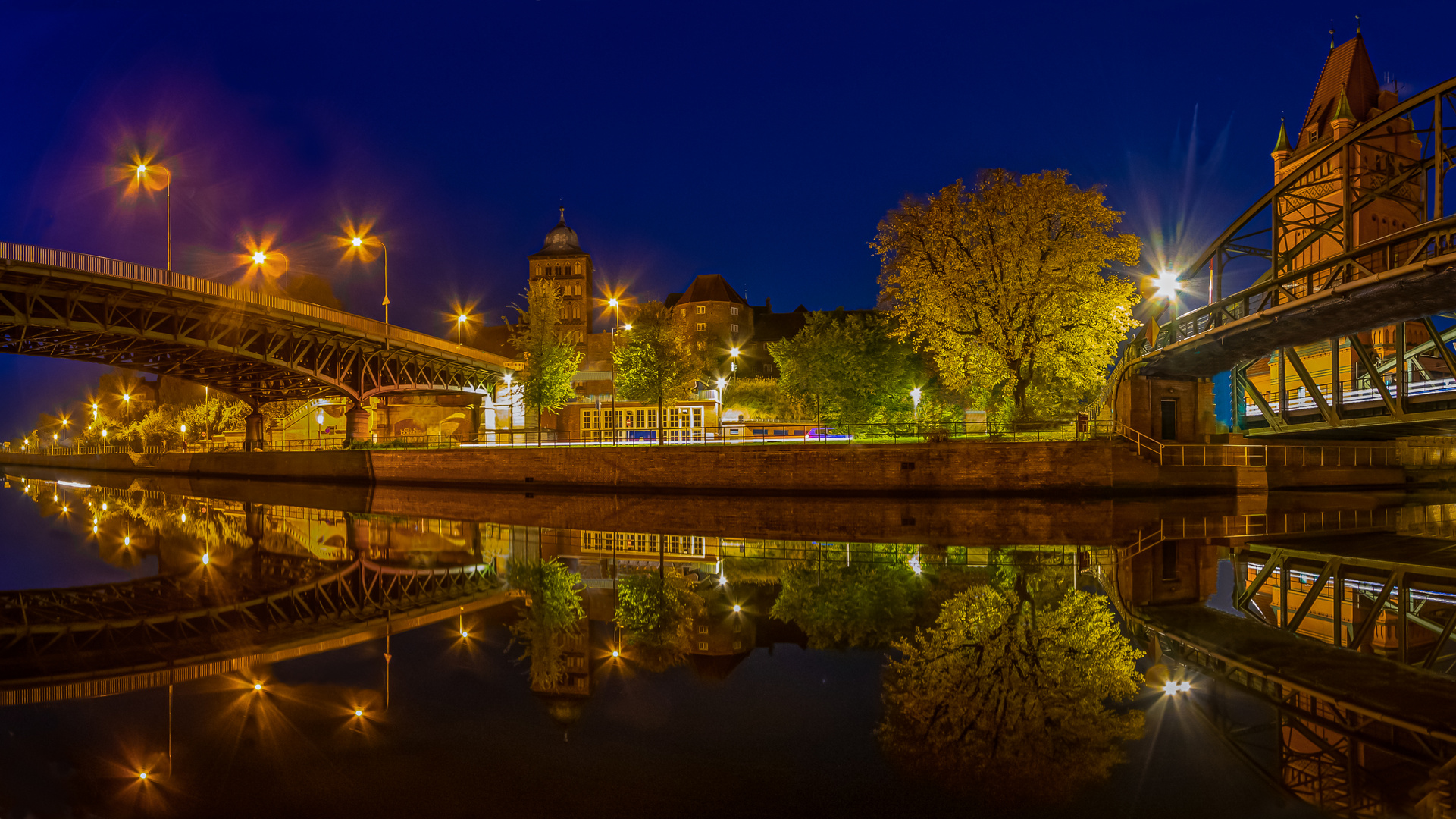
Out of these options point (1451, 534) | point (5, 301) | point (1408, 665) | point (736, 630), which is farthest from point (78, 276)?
point (1451, 534)

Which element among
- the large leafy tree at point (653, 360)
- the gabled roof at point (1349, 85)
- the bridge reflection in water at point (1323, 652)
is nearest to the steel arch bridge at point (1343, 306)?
the bridge reflection in water at point (1323, 652)

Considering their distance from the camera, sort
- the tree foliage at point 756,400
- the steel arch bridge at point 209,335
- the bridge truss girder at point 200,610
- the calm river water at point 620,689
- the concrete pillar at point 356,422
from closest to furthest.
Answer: the calm river water at point 620,689
the bridge truss girder at point 200,610
the steel arch bridge at point 209,335
the concrete pillar at point 356,422
the tree foliage at point 756,400

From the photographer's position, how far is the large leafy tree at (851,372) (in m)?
49.7

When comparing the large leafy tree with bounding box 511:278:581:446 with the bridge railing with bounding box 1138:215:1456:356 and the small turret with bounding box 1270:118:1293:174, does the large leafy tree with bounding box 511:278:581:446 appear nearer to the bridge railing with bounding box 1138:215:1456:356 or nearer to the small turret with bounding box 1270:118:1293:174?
the bridge railing with bounding box 1138:215:1456:356

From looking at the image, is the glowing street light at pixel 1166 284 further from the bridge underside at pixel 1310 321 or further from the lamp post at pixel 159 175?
the lamp post at pixel 159 175

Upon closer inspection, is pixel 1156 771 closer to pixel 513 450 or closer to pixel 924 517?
pixel 924 517

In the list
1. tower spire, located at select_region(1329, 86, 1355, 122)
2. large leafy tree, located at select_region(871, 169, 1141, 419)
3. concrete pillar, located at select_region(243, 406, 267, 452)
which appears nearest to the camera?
large leafy tree, located at select_region(871, 169, 1141, 419)

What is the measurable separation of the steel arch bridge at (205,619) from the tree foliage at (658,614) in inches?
A: 74.1

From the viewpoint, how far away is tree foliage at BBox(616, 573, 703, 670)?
7.79 metres

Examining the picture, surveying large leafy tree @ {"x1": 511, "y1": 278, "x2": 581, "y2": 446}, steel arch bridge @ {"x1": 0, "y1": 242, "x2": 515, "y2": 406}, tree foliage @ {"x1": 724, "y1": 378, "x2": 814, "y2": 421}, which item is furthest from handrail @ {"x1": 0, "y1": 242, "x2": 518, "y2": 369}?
tree foliage @ {"x1": 724, "y1": 378, "x2": 814, "y2": 421}

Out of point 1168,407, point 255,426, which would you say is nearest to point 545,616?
point 1168,407

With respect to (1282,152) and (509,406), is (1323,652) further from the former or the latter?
(1282,152)

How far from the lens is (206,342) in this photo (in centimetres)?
4494

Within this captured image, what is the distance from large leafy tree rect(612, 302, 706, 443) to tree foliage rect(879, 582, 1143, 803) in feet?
132
